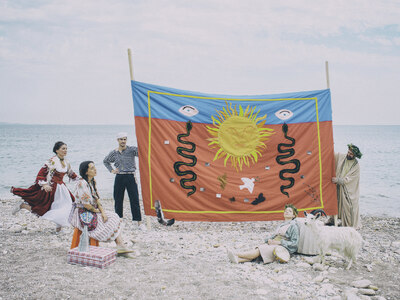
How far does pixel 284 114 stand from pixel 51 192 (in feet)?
14.7

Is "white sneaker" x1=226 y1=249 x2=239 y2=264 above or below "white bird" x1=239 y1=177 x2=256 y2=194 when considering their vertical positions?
below

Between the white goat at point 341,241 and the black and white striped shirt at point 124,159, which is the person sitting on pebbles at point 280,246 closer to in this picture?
the white goat at point 341,241

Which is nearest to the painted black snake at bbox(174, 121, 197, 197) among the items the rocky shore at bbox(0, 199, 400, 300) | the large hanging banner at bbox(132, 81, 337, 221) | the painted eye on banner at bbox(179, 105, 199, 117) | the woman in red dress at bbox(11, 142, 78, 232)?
the large hanging banner at bbox(132, 81, 337, 221)

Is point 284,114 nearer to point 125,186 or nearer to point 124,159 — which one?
point 124,159

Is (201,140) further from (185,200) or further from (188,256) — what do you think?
(188,256)

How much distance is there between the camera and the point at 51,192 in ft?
18.8

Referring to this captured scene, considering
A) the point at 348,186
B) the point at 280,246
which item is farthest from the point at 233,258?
the point at 348,186

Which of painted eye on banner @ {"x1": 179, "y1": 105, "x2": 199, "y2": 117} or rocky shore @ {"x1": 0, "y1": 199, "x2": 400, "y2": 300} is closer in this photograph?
rocky shore @ {"x1": 0, "y1": 199, "x2": 400, "y2": 300}

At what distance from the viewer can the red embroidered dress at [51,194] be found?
562 centimetres

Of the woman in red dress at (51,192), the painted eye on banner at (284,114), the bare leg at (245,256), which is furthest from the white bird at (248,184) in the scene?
the woman in red dress at (51,192)

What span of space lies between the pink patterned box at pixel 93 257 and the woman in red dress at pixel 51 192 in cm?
157

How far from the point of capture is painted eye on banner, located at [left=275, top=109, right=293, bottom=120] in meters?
6.47

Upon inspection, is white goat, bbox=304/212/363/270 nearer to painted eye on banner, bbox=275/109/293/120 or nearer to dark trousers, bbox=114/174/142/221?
painted eye on banner, bbox=275/109/293/120

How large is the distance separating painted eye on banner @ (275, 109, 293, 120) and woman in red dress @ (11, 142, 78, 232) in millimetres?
3863
